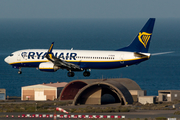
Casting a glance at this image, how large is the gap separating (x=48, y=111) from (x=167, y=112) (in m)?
25.2

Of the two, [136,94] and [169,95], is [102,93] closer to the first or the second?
[136,94]

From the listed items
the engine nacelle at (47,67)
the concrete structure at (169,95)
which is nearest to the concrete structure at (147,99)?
the concrete structure at (169,95)

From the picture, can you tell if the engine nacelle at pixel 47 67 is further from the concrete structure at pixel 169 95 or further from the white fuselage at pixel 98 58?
the concrete structure at pixel 169 95

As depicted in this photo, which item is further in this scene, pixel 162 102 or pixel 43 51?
pixel 162 102

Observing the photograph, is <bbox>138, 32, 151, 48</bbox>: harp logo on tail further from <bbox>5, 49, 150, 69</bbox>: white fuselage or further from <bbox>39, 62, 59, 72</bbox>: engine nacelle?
<bbox>39, 62, 59, 72</bbox>: engine nacelle

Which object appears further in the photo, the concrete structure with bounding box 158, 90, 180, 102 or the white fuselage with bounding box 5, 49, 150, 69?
the concrete structure with bounding box 158, 90, 180, 102

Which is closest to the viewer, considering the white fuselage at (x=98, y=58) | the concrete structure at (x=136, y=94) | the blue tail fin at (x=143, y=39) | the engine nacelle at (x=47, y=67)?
the white fuselage at (x=98, y=58)

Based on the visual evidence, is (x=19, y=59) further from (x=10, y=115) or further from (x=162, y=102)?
(x=162, y=102)

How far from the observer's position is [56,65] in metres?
98.8

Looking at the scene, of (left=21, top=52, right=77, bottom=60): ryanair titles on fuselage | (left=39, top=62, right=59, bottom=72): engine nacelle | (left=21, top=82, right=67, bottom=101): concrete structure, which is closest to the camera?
(left=39, top=62, right=59, bottom=72): engine nacelle

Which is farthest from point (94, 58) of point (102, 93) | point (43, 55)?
point (102, 93)

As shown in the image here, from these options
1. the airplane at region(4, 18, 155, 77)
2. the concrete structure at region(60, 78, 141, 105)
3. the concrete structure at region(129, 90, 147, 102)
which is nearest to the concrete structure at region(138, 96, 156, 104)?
the concrete structure at region(129, 90, 147, 102)

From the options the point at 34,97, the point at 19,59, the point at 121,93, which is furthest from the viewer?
the point at 34,97

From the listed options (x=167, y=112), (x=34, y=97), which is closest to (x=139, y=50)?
(x=167, y=112)
